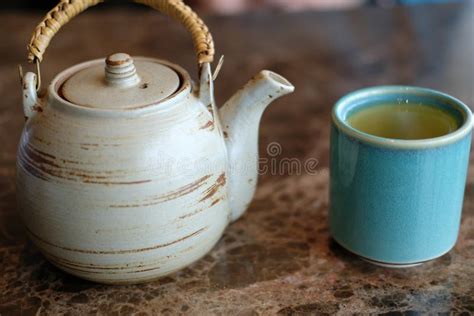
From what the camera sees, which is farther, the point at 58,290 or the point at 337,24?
the point at 337,24

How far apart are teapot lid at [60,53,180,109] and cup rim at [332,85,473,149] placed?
192 millimetres

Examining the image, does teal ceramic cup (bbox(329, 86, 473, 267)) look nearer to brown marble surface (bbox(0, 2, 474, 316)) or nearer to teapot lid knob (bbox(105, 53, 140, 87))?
brown marble surface (bbox(0, 2, 474, 316))

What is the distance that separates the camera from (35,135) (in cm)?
68

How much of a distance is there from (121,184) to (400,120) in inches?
14.2

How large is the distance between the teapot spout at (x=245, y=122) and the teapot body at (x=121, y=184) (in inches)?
1.3

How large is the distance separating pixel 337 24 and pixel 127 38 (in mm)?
458

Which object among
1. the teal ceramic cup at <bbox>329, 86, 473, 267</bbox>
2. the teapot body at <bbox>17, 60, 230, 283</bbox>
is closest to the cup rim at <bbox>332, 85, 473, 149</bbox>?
the teal ceramic cup at <bbox>329, 86, 473, 267</bbox>

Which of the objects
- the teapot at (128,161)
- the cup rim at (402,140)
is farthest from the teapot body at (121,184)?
the cup rim at (402,140)

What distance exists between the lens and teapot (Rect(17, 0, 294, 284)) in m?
0.65

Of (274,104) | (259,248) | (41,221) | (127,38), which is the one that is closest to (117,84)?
(41,221)

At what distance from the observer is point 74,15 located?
721mm

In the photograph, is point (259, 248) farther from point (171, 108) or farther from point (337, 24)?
point (337, 24)

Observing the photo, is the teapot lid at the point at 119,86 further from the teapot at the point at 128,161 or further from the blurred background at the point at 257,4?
the blurred background at the point at 257,4

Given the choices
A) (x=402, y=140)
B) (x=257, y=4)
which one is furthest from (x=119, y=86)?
(x=257, y=4)
